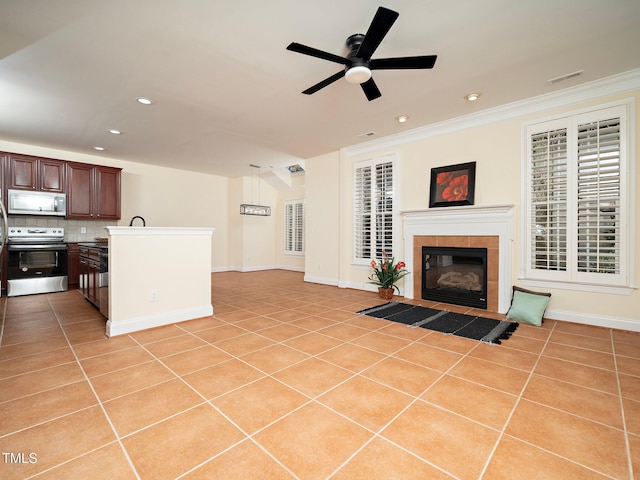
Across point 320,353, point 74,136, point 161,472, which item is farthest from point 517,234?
point 74,136

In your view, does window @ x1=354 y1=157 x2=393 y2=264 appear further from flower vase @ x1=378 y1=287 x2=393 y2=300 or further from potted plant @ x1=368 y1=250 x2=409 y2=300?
flower vase @ x1=378 y1=287 x2=393 y2=300

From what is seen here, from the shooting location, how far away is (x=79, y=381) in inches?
83.5

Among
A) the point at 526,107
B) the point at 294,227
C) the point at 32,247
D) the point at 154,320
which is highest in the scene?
the point at 526,107

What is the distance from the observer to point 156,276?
3385 mm

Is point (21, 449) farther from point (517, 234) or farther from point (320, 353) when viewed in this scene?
point (517, 234)

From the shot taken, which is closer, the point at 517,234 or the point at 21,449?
the point at 21,449

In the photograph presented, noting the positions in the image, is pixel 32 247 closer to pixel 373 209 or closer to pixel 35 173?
pixel 35 173

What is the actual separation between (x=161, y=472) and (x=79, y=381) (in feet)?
4.35

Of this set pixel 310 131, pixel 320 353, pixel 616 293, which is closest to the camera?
pixel 320 353

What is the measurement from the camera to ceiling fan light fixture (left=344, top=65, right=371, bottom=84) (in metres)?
2.57

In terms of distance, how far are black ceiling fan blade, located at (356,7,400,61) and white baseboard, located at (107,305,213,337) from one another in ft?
11.0

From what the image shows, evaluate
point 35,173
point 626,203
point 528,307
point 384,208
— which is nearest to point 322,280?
point 384,208

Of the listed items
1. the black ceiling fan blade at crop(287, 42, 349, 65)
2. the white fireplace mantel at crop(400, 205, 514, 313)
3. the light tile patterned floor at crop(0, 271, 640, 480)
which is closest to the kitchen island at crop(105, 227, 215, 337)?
the light tile patterned floor at crop(0, 271, 640, 480)

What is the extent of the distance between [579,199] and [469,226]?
1.24 m
